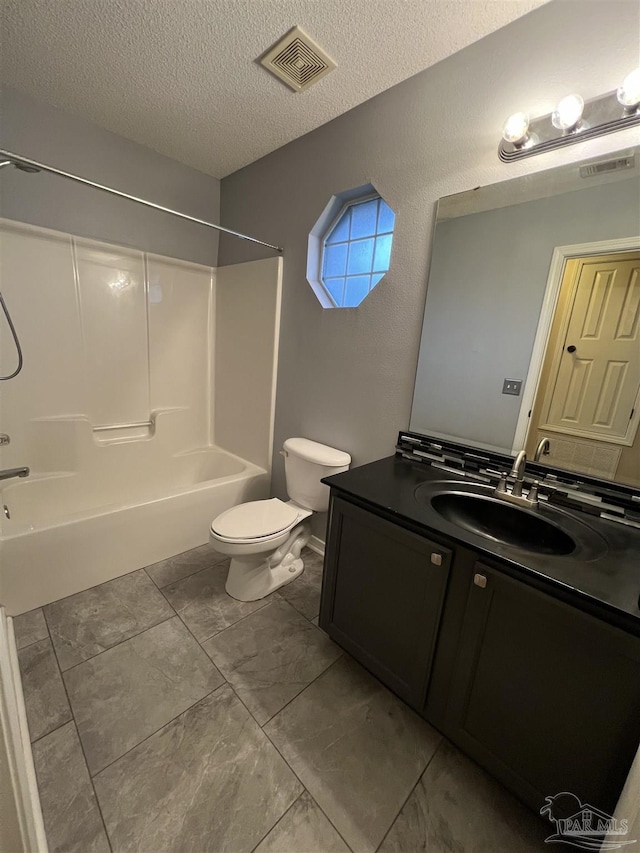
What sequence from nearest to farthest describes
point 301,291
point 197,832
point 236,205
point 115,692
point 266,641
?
1. point 197,832
2. point 115,692
3. point 266,641
4. point 301,291
5. point 236,205

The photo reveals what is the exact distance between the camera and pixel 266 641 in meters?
1.55

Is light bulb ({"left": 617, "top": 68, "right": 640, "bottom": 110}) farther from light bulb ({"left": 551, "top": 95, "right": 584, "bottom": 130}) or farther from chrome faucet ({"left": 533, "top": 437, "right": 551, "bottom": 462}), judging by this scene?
chrome faucet ({"left": 533, "top": 437, "right": 551, "bottom": 462})

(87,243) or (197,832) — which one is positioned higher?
(87,243)

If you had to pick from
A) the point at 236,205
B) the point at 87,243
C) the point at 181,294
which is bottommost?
the point at 181,294

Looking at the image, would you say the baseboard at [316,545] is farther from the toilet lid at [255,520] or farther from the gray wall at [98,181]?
the gray wall at [98,181]

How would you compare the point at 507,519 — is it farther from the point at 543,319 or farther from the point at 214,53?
the point at 214,53

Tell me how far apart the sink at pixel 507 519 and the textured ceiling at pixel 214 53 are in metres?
1.72

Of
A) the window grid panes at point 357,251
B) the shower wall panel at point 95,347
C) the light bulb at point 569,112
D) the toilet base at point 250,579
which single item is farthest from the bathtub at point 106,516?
the light bulb at point 569,112

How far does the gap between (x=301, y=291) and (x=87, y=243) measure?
4.49ft

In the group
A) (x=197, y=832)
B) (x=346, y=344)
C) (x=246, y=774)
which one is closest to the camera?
(x=197, y=832)

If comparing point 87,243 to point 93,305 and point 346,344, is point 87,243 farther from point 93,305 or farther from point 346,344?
point 346,344

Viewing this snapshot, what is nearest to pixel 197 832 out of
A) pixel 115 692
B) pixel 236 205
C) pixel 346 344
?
pixel 115 692

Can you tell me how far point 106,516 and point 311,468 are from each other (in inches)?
43.8

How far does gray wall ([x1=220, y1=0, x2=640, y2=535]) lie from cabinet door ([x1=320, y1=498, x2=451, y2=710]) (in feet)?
2.12
